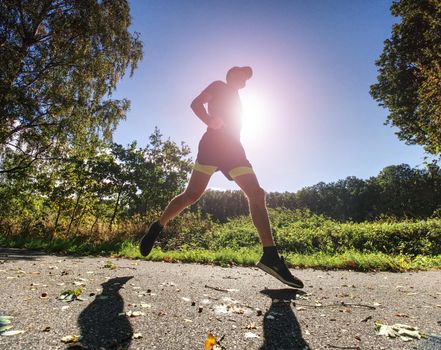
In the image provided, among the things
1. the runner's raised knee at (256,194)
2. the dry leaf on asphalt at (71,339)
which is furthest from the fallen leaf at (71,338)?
the runner's raised knee at (256,194)

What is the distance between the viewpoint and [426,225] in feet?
42.8

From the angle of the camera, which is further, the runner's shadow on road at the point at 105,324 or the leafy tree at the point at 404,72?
the leafy tree at the point at 404,72

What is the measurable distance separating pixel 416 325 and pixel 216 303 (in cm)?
143

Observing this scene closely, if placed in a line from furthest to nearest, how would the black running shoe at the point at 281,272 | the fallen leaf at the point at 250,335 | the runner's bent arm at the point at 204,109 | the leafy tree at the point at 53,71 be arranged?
the leafy tree at the point at 53,71 → the runner's bent arm at the point at 204,109 → the black running shoe at the point at 281,272 → the fallen leaf at the point at 250,335

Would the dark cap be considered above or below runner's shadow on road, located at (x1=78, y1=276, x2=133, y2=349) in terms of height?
above

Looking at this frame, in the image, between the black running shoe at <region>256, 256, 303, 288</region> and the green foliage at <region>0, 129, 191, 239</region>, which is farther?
the green foliage at <region>0, 129, 191, 239</region>

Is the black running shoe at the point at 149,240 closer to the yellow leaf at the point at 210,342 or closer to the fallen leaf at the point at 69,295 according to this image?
the fallen leaf at the point at 69,295

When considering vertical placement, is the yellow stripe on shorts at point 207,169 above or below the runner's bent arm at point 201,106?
below

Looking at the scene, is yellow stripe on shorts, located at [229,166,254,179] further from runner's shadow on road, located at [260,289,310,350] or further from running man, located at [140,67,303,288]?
runner's shadow on road, located at [260,289,310,350]

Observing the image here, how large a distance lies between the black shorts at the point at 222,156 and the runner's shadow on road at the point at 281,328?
126cm

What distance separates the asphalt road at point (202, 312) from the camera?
1751 millimetres

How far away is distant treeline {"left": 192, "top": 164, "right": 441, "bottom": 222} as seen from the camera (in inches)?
1457

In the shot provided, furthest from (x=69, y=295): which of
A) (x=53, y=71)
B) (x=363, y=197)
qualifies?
(x=363, y=197)

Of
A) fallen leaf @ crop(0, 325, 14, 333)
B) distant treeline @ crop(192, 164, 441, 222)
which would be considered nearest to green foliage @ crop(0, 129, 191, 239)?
fallen leaf @ crop(0, 325, 14, 333)
